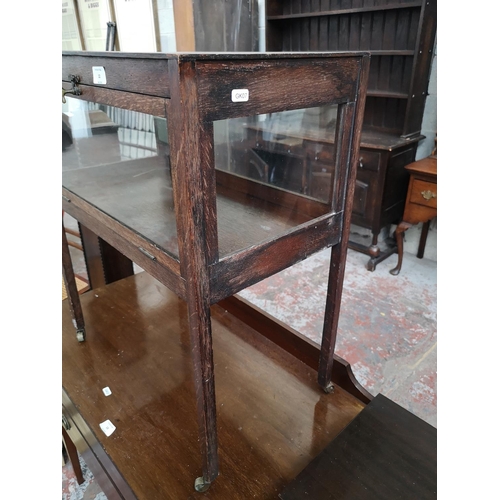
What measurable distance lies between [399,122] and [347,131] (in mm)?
1904

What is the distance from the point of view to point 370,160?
2.24m

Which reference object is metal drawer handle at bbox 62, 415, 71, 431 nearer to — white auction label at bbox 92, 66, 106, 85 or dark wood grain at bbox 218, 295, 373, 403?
dark wood grain at bbox 218, 295, 373, 403

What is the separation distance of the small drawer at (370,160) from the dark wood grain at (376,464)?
157 centimetres

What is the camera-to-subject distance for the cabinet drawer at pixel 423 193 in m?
2.17

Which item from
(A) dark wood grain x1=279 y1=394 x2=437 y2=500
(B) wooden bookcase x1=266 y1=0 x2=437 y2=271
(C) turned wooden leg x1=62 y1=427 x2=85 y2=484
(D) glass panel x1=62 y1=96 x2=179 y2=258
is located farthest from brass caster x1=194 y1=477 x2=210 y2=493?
(B) wooden bookcase x1=266 y1=0 x2=437 y2=271

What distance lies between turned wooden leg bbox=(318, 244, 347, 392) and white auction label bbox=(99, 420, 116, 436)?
537 millimetres

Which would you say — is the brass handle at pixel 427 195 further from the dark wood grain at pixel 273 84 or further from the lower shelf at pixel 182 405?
the dark wood grain at pixel 273 84

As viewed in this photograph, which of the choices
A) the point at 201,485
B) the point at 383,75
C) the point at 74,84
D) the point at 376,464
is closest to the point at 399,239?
the point at 383,75

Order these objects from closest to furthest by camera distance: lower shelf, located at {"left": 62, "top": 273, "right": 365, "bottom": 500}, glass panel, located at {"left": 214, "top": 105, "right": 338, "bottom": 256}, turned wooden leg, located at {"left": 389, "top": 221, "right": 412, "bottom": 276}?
glass panel, located at {"left": 214, "top": 105, "right": 338, "bottom": 256} → lower shelf, located at {"left": 62, "top": 273, "right": 365, "bottom": 500} → turned wooden leg, located at {"left": 389, "top": 221, "right": 412, "bottom": 276}

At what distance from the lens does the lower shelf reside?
89 cm

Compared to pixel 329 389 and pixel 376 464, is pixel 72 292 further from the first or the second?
pixel 376 464

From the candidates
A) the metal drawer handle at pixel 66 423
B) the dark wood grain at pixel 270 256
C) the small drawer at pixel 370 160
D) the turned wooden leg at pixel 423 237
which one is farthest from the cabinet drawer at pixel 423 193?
the metal drawer handle at pixel 66 423
